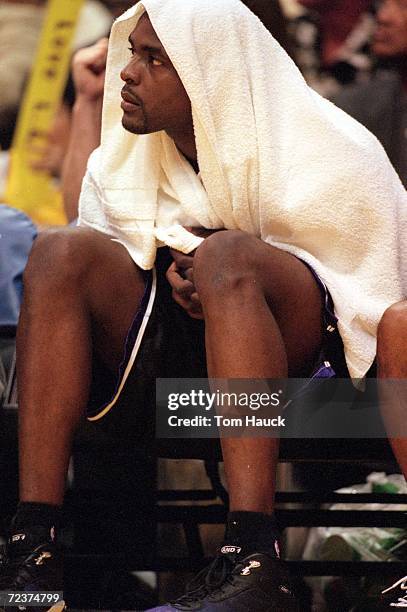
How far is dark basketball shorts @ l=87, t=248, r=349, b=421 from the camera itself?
1662mm

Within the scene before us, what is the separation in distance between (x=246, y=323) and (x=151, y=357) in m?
0.26

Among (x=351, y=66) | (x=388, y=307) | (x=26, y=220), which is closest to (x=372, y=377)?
(x=388, y=307)

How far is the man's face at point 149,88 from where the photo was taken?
1685mm

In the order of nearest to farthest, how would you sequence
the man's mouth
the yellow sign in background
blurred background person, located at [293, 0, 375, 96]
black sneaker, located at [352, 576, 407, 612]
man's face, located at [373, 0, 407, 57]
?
black sneaker, located at [352, 576, 407, 612] → the man's mouth → man's face, located at [373, 0, 407, 57] → blurred background person, located at [293, 0, 375, 96] → the yellow sign in background

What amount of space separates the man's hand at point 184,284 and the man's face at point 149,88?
20cm

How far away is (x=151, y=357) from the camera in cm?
167

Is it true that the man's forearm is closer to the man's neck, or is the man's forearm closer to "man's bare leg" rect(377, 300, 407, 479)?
the man's neck

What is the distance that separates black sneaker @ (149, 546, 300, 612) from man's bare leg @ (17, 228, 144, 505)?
25cm

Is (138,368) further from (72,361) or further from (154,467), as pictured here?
(154,467)

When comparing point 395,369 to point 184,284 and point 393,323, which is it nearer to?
point 393,323

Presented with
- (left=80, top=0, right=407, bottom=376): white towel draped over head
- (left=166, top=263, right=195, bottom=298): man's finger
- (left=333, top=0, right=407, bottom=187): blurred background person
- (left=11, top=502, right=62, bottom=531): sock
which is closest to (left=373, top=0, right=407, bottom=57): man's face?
(left=333, top=0, right=407, bottom=187): blurred background person

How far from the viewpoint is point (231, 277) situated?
148cm

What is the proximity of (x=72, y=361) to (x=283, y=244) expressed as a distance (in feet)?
1.12

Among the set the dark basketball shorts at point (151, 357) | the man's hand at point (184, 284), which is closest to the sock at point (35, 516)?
the dark basketball shorts at point (151, 357)
